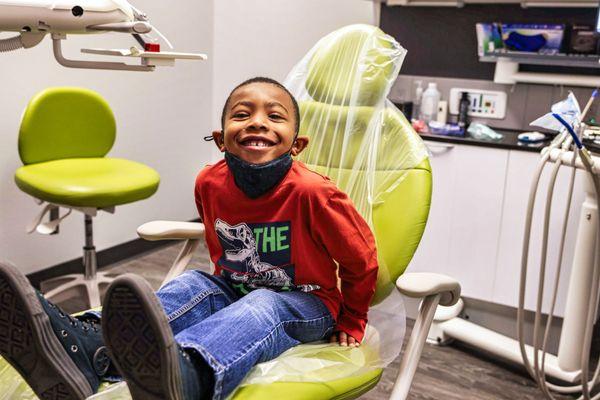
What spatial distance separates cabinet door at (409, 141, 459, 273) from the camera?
2629mm

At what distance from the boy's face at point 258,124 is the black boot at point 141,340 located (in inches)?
18.8

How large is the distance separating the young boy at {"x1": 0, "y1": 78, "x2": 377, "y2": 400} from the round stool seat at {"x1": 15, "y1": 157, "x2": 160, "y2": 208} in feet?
3.08

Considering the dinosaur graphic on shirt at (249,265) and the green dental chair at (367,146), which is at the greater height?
the green dental chair at (367,146)

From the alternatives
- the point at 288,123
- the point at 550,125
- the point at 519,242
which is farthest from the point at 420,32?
the point at 288,123

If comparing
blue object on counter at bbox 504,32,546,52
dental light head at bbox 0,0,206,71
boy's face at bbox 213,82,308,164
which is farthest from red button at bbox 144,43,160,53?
blue object on counter at bbox 504,32,546,52

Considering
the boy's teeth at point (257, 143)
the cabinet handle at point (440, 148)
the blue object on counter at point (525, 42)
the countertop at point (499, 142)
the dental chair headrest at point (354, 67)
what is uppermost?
the blue object on counter at point (525, 42)

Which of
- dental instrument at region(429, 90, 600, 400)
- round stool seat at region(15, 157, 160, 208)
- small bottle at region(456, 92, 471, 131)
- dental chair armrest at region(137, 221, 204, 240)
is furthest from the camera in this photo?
small bottle at region(456, 92, 471, 131)

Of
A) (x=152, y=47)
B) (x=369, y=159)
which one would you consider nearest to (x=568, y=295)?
(x=369, y=159)

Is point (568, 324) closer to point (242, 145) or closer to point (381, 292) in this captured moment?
point (381, 292)

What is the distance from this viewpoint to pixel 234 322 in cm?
117

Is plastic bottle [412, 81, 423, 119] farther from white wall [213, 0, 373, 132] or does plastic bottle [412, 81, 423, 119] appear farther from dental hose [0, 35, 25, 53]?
dental hose [0, 35, 25, 53]

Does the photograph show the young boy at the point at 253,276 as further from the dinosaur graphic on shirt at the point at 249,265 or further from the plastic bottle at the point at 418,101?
the plastic bottle at the point at 418,101

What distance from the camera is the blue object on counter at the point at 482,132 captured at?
2.63 meters

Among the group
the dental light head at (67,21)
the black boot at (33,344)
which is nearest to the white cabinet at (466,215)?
the dental light head at (67,21)
